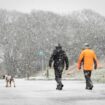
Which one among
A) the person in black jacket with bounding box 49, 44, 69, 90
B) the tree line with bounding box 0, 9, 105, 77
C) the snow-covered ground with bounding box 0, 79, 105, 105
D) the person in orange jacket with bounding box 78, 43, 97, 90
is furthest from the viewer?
the tree line with bounding box 0, 9, 105, 77

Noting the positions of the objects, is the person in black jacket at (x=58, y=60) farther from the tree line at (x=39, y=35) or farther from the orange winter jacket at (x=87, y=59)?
the tree line at (x=39, y=35)

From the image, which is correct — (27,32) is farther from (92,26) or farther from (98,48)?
(98,48)

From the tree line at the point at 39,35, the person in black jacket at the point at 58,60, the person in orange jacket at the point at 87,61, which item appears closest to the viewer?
the person in orange jacket at the point at 87,61

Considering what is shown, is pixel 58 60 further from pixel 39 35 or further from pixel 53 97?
pixel 39 35

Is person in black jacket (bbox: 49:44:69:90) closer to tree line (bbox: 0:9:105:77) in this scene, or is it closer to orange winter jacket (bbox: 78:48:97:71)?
orange winter jacket (bbox: 78:48:97:71)

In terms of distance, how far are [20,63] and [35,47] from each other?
8.14m

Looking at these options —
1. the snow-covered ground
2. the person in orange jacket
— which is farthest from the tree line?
the snow-covered ground

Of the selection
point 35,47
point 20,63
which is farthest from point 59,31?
point 20,63

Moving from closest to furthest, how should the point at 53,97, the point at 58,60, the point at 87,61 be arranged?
1. the point at 53,97
2. the point at 87,61
3. the point at 58,60

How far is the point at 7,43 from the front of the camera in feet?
390

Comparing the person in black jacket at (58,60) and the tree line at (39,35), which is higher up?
the tree line at (39,35)

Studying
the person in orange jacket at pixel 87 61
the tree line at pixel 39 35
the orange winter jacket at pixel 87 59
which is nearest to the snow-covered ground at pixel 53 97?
the person in orange jacket at pixel 87 61

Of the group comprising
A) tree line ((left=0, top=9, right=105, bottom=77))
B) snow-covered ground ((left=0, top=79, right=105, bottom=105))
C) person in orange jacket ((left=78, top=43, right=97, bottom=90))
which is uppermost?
tree line ((left=0, top=9, right=105, bottom=77))

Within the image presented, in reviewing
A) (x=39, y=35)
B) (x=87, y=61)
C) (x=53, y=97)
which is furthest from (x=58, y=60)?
(x=39, y=35)
